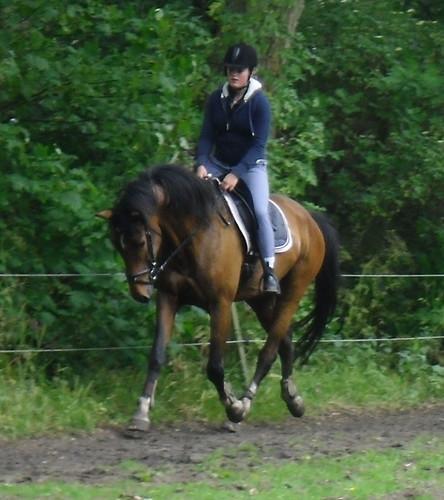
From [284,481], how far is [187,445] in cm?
136

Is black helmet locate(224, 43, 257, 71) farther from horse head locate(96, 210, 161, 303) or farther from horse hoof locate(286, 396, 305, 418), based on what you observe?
horse hoof locate(286, 396, 305, 418)

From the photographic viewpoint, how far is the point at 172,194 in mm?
9828

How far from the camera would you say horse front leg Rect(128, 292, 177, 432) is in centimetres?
980

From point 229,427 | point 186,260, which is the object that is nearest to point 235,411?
point 229,427

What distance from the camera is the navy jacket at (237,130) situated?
10.3 m

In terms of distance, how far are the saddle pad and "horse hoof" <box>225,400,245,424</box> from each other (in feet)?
4.19

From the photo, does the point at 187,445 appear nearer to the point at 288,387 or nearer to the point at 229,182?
the point at 288,387

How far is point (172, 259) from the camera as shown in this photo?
10.0 m

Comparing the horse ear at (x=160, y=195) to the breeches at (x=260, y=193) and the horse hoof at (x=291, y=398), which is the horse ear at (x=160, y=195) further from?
the horse hoof at (x=291, y=398)

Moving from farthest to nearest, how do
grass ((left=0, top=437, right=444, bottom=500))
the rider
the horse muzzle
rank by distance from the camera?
the rider → the horse muzzle → grass ((left=0, top=437, right=444, bottom=500))

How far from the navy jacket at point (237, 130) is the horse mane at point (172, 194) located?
499mm

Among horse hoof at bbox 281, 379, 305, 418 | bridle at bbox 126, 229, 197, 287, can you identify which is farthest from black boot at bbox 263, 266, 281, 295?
bridle at bbox 126, 229, 197, 287

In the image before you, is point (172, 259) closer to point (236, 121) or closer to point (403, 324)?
point (236, 121)

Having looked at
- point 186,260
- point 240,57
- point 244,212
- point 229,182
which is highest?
point 240,57
